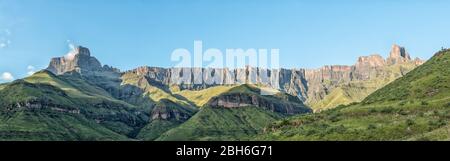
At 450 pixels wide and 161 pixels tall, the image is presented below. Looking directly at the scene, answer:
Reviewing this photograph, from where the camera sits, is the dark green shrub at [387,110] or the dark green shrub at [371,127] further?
the dark green shrub at [387,110]

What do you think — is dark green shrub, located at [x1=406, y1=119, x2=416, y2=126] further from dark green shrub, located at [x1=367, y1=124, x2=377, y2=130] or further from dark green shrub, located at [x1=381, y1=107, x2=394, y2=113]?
dark green shrub, located at [x1=381, y1=107, x2=394, y2=113]

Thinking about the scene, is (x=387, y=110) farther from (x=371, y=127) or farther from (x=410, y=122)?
(x=410, y=122)

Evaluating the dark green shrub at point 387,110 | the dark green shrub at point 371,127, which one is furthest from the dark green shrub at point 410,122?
the dark green shrub at point 387,110

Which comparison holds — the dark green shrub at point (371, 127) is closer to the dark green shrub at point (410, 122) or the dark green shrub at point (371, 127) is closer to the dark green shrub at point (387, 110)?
the dark green shrub at point (410, 122)

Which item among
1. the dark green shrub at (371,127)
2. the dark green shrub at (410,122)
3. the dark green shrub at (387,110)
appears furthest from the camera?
the dark green shrub at (387,110)

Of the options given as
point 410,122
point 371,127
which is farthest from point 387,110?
point 410,122

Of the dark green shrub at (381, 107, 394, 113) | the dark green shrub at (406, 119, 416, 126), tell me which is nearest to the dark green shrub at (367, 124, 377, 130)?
the dark green shrub at (406, 119, 416, 126)
